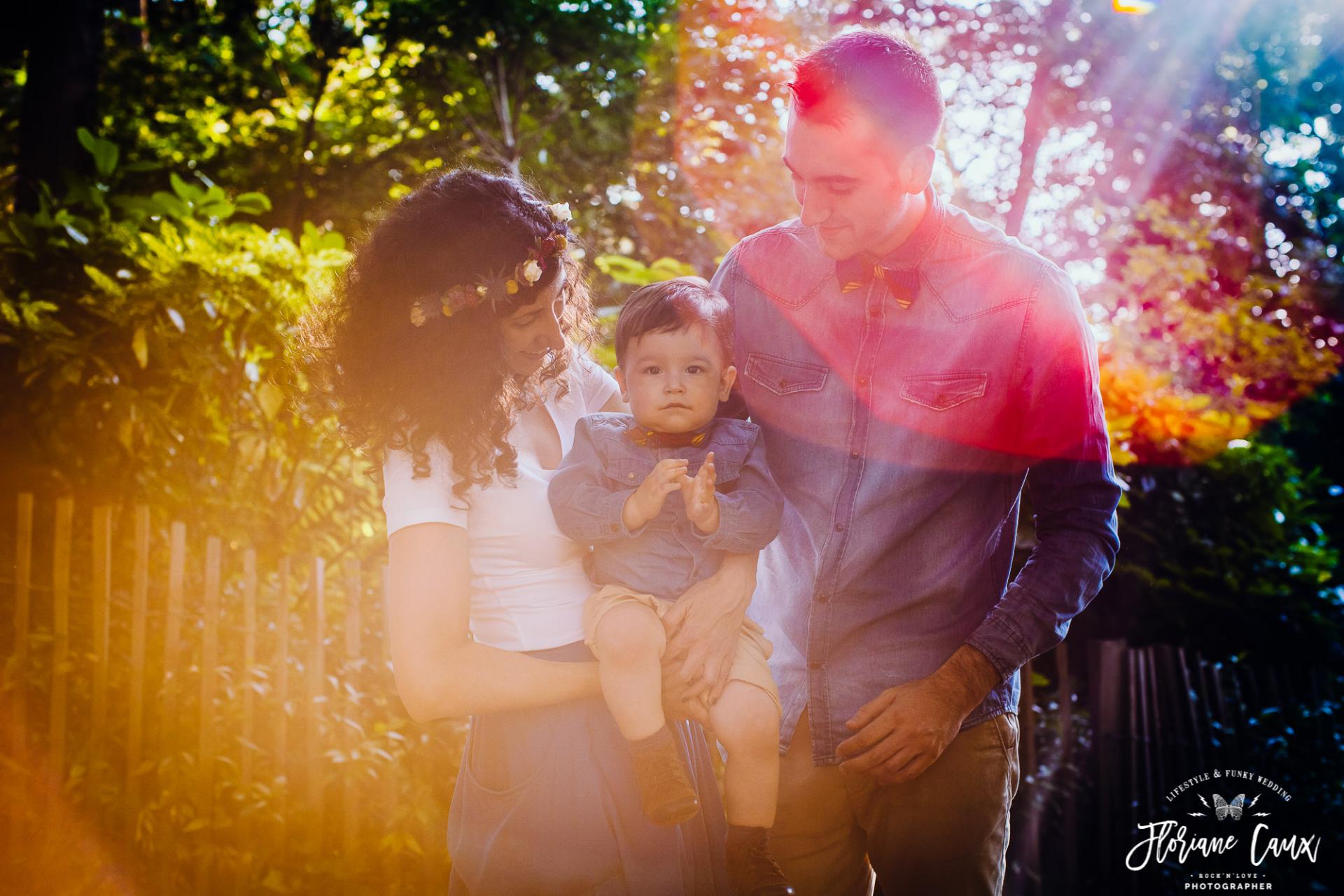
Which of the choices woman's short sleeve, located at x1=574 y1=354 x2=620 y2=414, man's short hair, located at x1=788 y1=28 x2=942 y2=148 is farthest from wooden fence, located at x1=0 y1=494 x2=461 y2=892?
man's short hair, located at x1=788 y1=28 x2=942 y2=148

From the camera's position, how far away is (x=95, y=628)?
3768 millimetres

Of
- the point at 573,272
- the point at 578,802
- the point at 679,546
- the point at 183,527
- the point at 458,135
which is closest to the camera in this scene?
the point at 578,802

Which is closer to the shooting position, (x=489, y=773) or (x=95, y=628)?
(x=489, y=773)

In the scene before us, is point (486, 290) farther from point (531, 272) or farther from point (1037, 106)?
point (1037, 106)

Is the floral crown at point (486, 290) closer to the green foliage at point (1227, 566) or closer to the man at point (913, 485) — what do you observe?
the man at point (913, 485)

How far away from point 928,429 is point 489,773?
4.02 ft

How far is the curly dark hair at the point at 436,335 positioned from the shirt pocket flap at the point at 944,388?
0.87m

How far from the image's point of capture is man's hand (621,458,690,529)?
6.38 ft

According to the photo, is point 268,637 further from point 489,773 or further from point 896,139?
Result: point 896,139

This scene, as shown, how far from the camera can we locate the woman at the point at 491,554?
185 cm

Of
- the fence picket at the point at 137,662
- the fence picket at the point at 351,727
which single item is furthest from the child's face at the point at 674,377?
the fence picket at the point at 137,662

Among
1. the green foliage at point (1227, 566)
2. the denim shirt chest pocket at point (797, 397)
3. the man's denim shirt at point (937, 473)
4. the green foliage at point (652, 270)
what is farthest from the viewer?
the green foliage at point (1227, 566)

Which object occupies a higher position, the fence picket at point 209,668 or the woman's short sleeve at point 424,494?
the woman's short sleeve at point 424,494

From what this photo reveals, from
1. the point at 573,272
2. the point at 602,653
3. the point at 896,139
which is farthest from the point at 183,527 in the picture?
the point at 896,139
